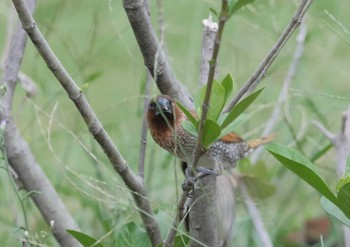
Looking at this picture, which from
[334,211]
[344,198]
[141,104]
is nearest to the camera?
[344,198]

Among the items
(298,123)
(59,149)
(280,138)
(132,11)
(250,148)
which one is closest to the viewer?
(132,11)

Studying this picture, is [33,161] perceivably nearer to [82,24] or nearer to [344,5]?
[344,5]

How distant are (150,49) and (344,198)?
0.57m

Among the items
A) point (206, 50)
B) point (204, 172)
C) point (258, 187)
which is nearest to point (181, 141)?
point (204, 172)

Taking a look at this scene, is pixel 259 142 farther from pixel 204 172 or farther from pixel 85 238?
pixel 85 238

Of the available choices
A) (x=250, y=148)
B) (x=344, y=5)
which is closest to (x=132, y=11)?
(x=250, y=148)

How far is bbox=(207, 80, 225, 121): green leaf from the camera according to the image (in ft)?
6.40

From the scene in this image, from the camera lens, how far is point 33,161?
2.77m

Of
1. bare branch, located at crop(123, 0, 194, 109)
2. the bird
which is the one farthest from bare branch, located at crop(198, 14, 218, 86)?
bare branch, located at crop(123, 0, 194, 109)

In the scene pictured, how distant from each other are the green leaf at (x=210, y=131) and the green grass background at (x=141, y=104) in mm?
203

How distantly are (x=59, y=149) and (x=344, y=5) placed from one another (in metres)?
1.95

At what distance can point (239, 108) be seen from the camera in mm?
1921

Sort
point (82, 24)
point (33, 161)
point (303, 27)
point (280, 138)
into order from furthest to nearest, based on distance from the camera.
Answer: point (82, 24)
point (280, 138)
point (303, 27)
point (33, 161)

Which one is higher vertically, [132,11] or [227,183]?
[132,11]
